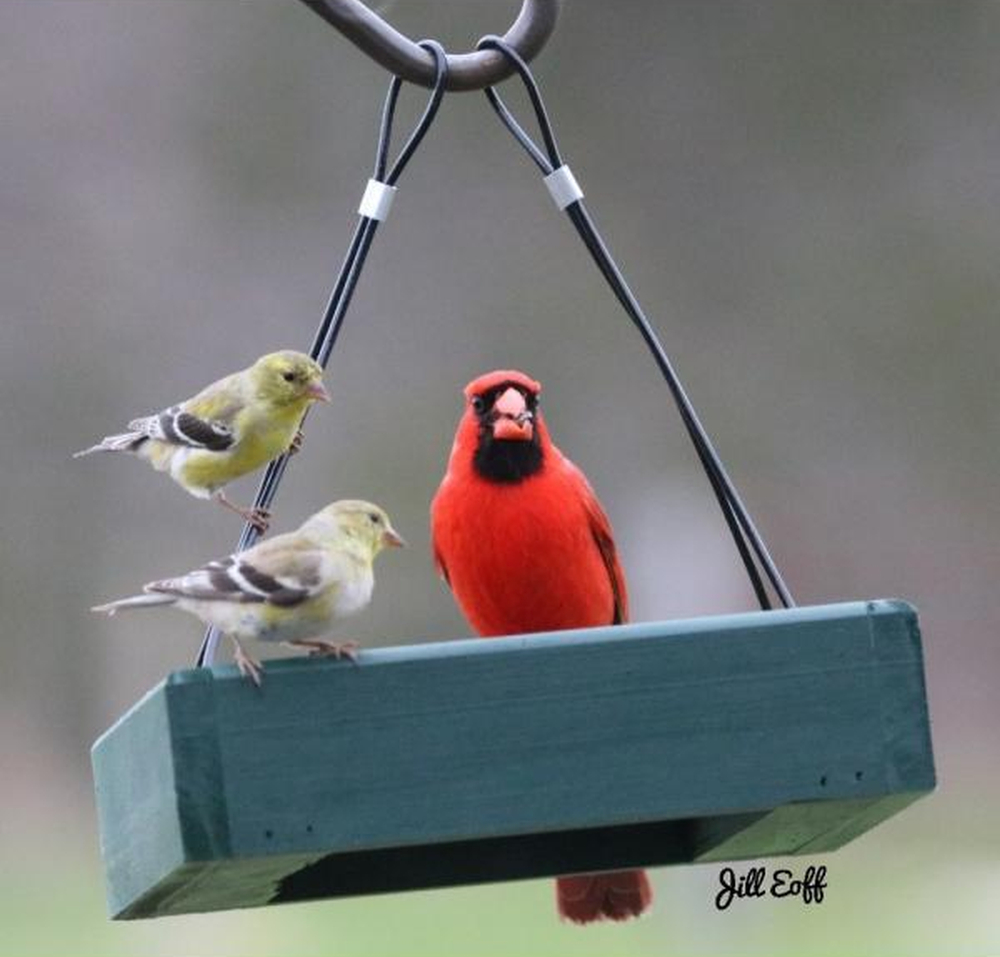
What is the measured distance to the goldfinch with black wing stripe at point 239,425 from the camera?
11.3 ft

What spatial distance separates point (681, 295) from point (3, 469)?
4617 millimetres

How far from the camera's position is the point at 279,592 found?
2992mm

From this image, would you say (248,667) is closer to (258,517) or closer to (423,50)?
(258,517)

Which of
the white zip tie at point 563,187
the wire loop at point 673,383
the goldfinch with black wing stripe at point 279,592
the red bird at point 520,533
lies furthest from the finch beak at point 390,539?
the red bird at point 520,533

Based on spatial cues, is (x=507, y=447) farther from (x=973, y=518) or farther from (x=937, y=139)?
(x=937, y=139)

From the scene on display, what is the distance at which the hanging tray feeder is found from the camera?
117 inches

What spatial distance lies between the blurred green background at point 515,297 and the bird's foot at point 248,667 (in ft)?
24.7

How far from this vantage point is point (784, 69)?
16.0 m

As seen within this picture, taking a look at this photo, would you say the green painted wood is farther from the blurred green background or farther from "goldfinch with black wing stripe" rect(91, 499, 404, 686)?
the blurred green background

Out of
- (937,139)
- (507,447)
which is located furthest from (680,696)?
(937,139)

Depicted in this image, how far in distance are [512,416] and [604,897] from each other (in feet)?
3.17

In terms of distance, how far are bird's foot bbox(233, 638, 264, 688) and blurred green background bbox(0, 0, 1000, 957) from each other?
752 centimetres

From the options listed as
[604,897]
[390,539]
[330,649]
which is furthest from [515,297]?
[330,649]

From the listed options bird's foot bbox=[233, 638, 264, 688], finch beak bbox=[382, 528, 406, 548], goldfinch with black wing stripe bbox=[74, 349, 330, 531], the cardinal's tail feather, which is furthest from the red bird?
bird's foot bbox=[233, 638, 264, 688]
